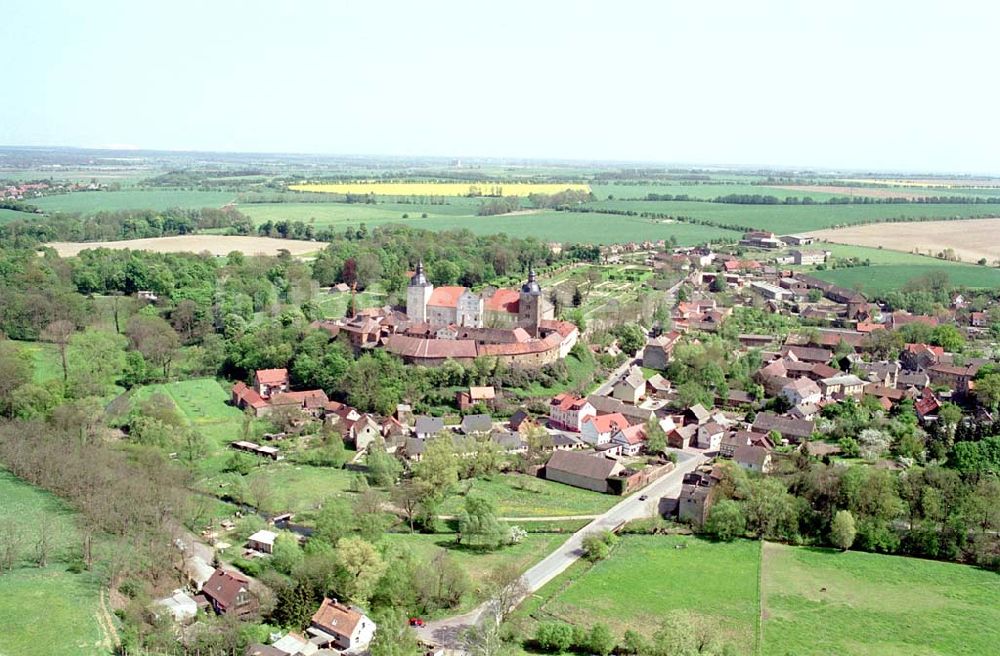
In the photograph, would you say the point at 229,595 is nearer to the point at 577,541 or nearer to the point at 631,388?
the point at 577,541

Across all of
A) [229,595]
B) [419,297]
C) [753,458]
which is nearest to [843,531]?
[753,458]

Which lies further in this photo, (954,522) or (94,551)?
(954,522)

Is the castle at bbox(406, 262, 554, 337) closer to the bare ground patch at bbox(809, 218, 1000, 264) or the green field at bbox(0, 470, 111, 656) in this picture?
the green field at bbox(0, 470, 111, 656)

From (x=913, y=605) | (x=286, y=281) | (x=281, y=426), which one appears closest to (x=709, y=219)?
(x=286, y=281)

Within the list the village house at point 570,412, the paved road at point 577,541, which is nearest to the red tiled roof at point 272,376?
the village house at point 570,412

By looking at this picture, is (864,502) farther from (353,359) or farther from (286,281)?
(286,281)

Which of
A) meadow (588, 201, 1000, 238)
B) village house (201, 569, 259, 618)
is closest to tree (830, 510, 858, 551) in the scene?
village house (201, 569, 259, 618)

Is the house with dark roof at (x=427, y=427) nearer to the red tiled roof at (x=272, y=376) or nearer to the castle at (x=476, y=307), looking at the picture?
the red tiled roof at (x=272, y=376)
